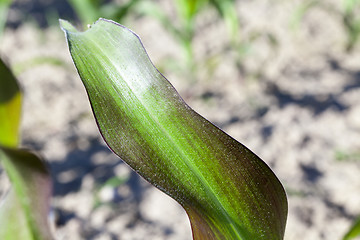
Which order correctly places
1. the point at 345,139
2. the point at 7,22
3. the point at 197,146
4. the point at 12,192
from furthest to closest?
the point at 7,22
the point at 345,139
the point at 12,192
the point at 197,146

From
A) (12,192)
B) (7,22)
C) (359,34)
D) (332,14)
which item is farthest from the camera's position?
(7,22)

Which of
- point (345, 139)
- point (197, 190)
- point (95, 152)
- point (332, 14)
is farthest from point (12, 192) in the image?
point (332, 14)

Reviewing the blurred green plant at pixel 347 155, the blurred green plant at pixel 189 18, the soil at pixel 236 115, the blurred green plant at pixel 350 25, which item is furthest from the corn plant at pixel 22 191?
the blurred green plant at pixel 350 25

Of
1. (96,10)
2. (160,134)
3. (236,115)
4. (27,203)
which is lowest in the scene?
(27,203)

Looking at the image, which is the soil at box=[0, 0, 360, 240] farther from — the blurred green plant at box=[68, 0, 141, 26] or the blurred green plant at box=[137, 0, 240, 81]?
the blurred green plant at box=[68, 0, 141, 26]

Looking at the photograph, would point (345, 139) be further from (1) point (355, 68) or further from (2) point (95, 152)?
(2) point (95, 152)

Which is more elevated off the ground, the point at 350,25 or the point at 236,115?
the point at 350,25

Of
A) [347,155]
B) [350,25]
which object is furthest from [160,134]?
[350,25]

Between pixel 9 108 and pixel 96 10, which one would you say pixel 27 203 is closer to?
pixel 9 108
